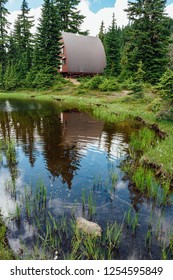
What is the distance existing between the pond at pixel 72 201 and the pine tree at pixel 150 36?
23265 mm

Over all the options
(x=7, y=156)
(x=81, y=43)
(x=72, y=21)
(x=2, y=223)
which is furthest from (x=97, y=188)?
(x=72, y=21)

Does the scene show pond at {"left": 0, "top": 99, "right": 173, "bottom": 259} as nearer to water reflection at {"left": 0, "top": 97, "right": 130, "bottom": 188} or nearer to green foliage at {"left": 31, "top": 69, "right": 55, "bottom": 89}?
water reflection at {"left": 0, "top": 97, "right": 130, "bottom": 188}

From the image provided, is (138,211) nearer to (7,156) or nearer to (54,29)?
(7,156)

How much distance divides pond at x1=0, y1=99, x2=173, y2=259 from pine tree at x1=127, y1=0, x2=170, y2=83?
916 inches

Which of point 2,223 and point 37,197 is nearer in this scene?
point 2,223

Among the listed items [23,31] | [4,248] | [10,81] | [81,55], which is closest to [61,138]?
[4,248]

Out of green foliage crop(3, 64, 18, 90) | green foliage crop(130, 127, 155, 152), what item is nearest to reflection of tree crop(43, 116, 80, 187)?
green foliage crop(130, 127, 155, 152)

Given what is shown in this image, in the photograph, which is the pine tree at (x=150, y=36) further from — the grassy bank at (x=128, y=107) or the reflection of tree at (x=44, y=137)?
the reflection of tree at (x=44, y=137)

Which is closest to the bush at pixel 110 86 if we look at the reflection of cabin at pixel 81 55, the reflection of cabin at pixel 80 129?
the reflection of cabin at pixel 80 129

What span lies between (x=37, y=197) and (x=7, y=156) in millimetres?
4525

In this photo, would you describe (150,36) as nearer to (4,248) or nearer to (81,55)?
(81,55)

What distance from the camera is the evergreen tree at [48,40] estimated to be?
43.2m

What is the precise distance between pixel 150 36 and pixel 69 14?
27.9 metres
